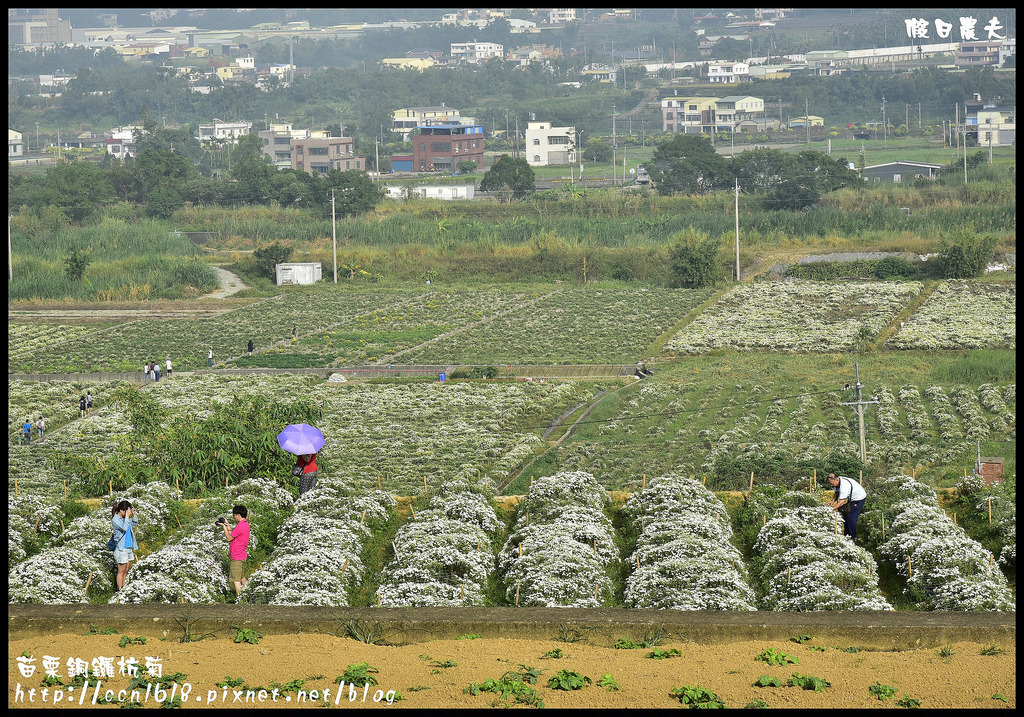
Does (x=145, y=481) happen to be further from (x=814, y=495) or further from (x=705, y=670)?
(x=705, y=670)

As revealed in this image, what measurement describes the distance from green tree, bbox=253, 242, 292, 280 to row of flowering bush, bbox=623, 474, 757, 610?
43915 millimetres

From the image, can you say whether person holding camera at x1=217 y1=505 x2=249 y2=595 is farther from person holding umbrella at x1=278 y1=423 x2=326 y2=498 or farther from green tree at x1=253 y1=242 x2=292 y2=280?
green tree at x1=253 y1=242 x2=292 y2=280

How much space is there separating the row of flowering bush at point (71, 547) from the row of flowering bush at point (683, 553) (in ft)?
15.1

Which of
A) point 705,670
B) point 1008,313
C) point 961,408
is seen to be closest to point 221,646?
point 705,670

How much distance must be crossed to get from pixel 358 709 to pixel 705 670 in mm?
2267

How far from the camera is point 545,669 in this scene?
8164 mm

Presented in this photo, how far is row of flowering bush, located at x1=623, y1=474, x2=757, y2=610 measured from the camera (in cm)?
977

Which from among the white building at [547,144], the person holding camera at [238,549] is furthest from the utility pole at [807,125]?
the person holding camera at [238,549]

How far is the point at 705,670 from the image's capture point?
26.7 feet

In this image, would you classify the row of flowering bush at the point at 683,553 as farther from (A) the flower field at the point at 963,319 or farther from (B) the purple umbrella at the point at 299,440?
(A) the flower field at the point at 963,319

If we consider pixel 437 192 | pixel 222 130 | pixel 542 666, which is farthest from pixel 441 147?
pixel 542 666

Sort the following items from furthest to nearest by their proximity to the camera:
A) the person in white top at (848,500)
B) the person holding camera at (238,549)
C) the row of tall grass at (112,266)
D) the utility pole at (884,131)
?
the utility pole at (884,131) → the row of tall grass at (112,266) → the person in white top at (848,500) → the person holding camera at (238,549)

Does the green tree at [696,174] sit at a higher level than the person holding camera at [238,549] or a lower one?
higher

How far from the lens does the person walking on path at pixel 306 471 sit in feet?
43.0
